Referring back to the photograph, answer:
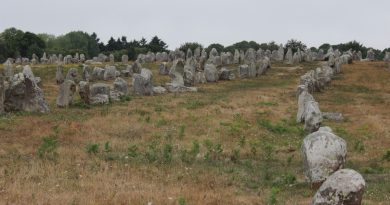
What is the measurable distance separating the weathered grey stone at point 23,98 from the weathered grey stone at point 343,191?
1852cm

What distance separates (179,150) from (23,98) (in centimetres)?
1047

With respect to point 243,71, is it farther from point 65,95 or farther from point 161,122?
point 161,122

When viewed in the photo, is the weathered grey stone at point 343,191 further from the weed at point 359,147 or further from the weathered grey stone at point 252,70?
the weathered grey stone at point 252,70

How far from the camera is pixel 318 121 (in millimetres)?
27234

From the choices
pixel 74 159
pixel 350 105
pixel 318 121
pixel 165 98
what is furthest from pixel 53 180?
pixel 350 105

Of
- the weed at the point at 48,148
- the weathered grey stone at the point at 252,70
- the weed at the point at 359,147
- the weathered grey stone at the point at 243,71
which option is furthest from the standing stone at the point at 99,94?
the weathered grey stone at the point at 252,70

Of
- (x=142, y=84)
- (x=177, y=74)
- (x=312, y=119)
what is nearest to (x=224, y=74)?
(x=177, y=74)

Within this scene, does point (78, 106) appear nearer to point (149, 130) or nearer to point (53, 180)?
point (149, 130)

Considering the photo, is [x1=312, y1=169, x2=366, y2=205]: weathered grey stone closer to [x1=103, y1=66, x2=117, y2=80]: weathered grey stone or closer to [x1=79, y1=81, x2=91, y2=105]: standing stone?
[x1=79, y1=81, x2=91, y2=105]: standing stone

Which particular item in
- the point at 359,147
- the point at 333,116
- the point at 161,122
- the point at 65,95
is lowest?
the point at 359,147

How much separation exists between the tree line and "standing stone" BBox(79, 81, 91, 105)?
5075 centimetres

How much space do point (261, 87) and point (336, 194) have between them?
3360 cm

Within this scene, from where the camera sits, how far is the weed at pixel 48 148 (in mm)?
18266

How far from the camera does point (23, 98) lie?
92.4 feet
